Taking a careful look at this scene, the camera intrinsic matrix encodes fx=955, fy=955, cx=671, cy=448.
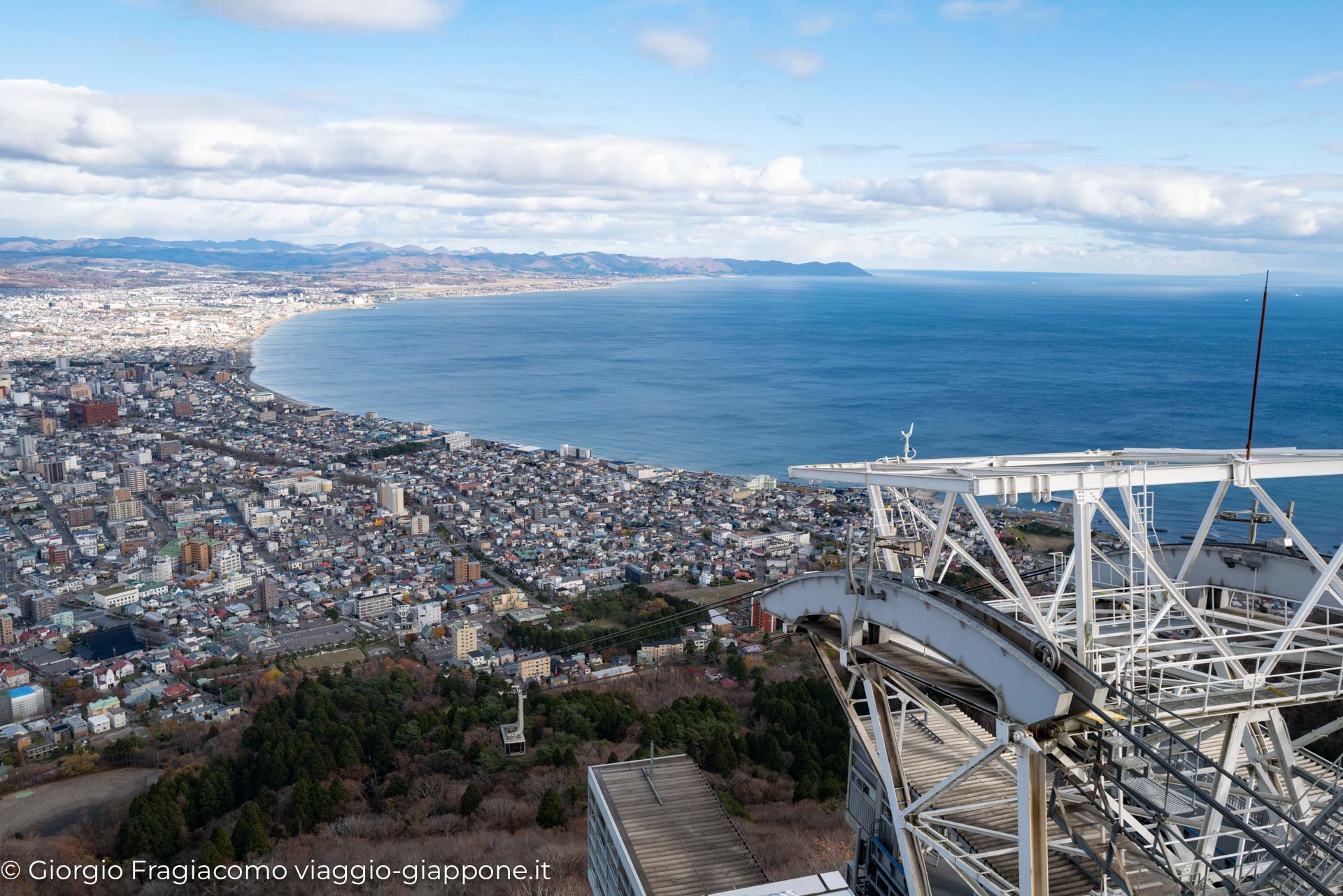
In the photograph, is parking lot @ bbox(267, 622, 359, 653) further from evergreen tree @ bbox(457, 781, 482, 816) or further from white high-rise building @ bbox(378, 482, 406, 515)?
evergreen tree @ bbox(457, 781, 482, 816)

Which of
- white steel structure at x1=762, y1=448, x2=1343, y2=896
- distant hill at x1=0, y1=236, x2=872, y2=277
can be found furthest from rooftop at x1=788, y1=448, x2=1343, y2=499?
distant hill at x1=0, y1=236, x2=872, y2=277

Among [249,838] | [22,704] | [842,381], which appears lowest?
[22,704]

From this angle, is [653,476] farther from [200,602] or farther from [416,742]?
[416,742]

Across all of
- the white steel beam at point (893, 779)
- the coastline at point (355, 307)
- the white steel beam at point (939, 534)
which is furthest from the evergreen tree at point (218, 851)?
the coastline at point (355, 307)

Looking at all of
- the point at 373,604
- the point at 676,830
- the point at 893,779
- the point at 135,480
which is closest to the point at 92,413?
the point at 135,480

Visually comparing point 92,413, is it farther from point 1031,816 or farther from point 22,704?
point 1031,816
